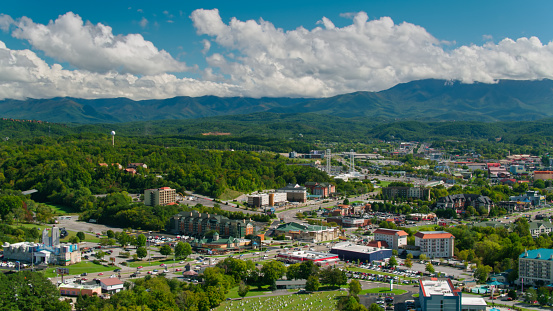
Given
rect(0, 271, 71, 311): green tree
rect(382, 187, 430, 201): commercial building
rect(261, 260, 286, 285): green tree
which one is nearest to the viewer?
rect(0, 271, 71, 311): green tree

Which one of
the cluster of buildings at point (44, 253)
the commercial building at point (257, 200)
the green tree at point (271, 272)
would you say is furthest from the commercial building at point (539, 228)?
the cluster of buildings at point (44, 253)

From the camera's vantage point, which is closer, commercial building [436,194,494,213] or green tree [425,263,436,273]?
green tree [425,263,436,273]

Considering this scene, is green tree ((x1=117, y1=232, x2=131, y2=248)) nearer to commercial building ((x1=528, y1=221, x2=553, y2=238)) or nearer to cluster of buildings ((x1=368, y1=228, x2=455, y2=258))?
cluster of buildings ((x1=368, y1=228, x2=455, y2=258))

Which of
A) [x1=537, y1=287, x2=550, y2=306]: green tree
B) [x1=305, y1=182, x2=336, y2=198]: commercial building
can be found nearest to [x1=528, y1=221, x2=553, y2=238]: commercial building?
[x1=537, y1=287, x2=550, y2=306]: green tree

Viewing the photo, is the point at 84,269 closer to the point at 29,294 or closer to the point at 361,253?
the point at 29,294

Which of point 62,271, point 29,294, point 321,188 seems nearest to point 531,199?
point 321,188

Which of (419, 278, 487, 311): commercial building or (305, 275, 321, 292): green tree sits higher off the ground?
(419, 278, 487, 311): commercial building
